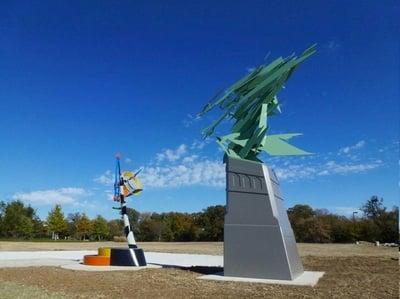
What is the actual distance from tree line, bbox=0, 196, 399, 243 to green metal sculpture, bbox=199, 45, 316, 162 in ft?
137

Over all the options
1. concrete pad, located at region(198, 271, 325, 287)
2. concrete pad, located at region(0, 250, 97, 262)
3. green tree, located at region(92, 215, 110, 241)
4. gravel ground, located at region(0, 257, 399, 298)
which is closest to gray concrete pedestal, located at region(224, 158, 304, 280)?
concrete pad, located at region(198, 271, 325, 287)

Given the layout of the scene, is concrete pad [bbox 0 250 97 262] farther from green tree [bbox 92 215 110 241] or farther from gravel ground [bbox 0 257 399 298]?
green tree [bbox 92 215 110 241]

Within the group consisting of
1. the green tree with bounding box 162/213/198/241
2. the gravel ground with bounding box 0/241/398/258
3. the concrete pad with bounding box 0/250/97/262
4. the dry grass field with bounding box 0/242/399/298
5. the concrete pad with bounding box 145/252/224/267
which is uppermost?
the green tree with bounding box 162/213/198/241

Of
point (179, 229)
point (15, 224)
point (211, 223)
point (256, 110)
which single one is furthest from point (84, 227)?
point (256, 110)

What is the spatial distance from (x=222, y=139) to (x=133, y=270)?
5961 millimetres

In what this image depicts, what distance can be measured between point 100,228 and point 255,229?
71070 mm

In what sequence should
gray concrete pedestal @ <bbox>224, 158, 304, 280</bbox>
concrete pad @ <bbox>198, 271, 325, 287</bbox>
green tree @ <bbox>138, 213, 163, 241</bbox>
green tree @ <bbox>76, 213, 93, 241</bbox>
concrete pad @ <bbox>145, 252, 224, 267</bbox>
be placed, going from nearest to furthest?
concrete pad @ <bbox>198, 271, 325, 287</bbox>, gray concrete pedestal @ <bbox>224, 158, 304, 280</bbox>, concrete pad @ <bbox>145, 252, 224, 267</bbox>, green tree @ <bbox>138, 213, 163, 241</bbox>, green tree @ <bbox>76, 213, 93, 241</bbox>

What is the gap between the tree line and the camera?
2280 inches

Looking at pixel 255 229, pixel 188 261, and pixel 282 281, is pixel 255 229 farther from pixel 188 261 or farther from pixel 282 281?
pixel 188 261

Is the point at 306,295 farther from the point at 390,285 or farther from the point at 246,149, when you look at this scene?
the point at 246,149

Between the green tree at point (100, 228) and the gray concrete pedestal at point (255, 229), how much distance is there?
70352mm

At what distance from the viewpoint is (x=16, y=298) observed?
34.2 ft

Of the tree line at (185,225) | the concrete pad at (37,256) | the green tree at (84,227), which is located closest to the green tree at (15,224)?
the tree line at (185,225)

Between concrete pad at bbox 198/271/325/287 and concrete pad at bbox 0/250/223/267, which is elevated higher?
concrete pad at bbox 0/250/223/267
